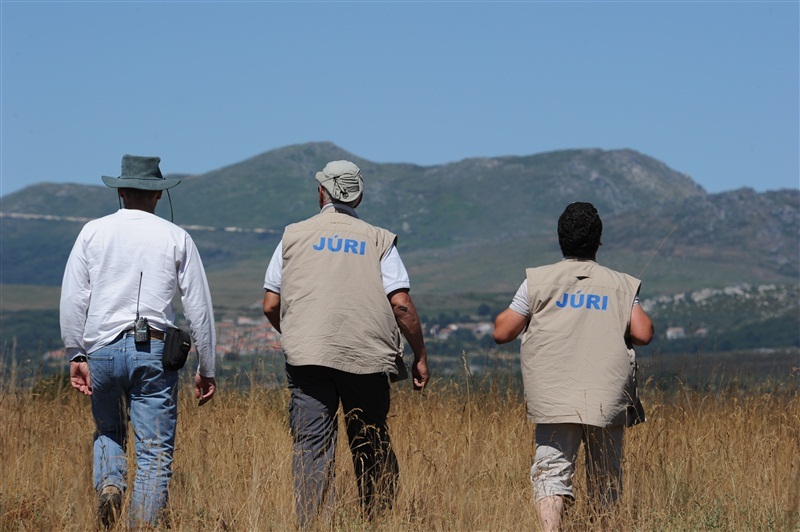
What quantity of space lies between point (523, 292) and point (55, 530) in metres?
2.49

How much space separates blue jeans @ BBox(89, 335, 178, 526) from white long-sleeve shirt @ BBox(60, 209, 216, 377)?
11 cm

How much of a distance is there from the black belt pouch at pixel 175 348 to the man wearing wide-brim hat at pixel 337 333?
0.61 meters

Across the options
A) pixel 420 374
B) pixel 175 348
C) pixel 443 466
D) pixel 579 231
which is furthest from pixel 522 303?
pixel 175 348

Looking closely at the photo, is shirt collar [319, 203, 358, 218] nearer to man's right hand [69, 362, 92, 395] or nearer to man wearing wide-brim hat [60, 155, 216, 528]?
man wearing wide-brim hat [60, 155, 216, 528]

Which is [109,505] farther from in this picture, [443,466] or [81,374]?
[443,466]

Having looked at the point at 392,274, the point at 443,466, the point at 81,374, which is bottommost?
the point at 443,466

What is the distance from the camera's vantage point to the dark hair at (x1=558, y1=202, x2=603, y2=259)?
18.1 feet

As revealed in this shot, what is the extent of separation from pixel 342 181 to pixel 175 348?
1.30 metres

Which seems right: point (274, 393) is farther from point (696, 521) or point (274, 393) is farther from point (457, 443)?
point (696, 521)

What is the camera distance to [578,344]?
542cm

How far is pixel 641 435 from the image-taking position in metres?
7.56

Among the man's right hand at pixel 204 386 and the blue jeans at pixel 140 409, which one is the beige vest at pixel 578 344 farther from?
the blue jeans at pixel 140 409

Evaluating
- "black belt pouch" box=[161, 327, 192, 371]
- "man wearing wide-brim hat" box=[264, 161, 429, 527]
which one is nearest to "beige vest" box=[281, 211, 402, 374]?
"man wearing wide-brim hat" box=[264, 161, 429, 527]

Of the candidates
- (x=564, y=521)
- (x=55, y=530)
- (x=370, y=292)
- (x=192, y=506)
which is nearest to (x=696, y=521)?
(x=564, y=521)
